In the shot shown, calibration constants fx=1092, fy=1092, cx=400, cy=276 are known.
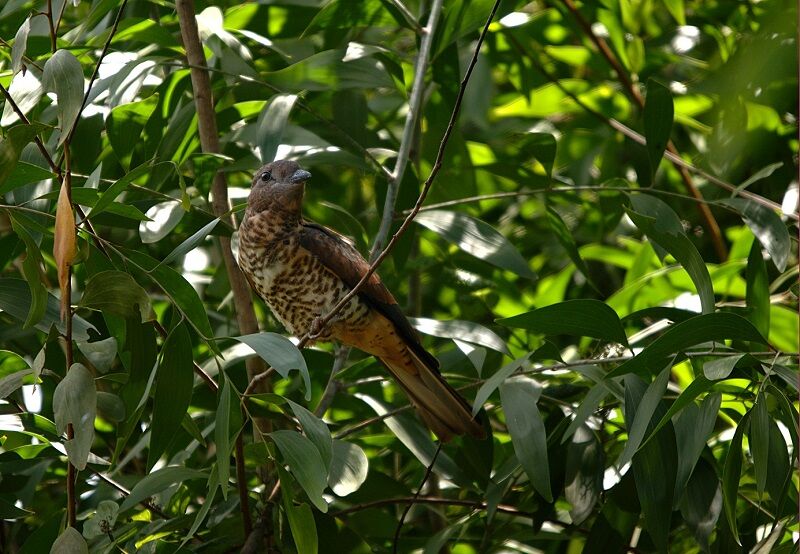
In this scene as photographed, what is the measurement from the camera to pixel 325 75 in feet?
9.61

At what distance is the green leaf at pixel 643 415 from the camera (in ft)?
6.72

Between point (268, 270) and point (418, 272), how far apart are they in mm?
663

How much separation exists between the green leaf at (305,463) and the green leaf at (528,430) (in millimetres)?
495

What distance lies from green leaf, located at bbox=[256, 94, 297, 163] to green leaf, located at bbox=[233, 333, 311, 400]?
0.74 m

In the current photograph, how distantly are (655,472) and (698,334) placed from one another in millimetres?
327

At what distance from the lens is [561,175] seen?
167 inches

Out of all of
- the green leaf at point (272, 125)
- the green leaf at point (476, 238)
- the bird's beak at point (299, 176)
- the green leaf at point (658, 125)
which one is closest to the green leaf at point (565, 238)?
the green leaf at point (476, 238)

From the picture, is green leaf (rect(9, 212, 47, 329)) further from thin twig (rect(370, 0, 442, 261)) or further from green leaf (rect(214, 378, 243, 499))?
thin twig (rect(370, 0, 442, 261))

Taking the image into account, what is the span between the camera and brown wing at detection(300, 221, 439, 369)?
289cm

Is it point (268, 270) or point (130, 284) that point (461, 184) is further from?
point (130, 284)

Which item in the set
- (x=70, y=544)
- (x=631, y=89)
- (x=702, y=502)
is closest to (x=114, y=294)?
(x=70, y=544)

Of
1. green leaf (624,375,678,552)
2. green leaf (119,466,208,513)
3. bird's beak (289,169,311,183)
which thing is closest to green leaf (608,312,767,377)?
green leaf (624,375,678,552)

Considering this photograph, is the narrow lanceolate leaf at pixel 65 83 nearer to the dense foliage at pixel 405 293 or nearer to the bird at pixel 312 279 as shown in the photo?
the dense foliage at pixel 405 293

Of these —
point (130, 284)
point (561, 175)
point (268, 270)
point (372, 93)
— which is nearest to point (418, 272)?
point (268, 270)
